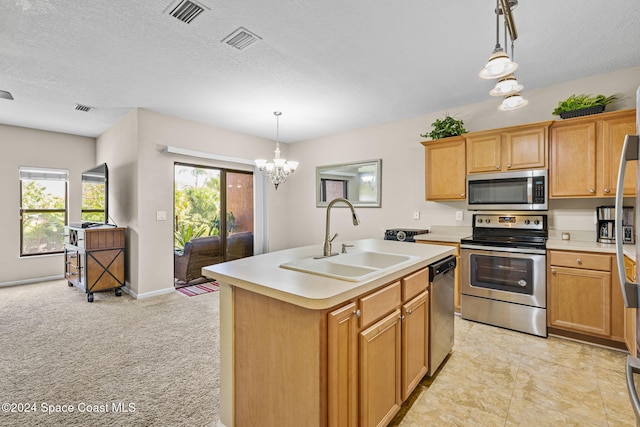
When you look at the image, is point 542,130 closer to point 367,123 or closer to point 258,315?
point 367,123

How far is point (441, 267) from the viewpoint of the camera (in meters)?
2.15

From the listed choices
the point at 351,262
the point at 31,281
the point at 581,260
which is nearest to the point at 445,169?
the point at 581,260

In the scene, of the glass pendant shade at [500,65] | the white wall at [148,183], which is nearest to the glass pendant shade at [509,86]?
the glass pendant shade at [500,65]

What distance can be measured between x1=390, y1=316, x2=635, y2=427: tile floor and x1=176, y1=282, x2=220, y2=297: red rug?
337 centimetres

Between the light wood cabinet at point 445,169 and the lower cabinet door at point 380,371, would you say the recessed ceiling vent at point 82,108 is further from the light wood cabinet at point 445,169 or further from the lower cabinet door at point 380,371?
the lower cabinet door at point 380,371

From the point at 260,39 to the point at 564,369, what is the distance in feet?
11.8

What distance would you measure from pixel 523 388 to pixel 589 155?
2275 millimetres

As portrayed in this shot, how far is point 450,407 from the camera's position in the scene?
1869 mm

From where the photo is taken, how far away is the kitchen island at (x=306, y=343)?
3.96ft

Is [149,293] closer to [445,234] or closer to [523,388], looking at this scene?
[445,234]

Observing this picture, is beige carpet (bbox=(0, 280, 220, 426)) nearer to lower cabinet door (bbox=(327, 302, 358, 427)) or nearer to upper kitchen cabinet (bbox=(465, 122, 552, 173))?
lower cabinet door (bbox=(327, 302, 358, 427))

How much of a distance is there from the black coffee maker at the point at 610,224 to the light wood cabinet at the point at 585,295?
1.32ft

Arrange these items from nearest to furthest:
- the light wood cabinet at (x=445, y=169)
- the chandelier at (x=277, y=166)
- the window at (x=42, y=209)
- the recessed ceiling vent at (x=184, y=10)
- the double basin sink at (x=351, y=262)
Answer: the double basin sink at (x=351, y=262), the recessed ceiling vent at (x=184, y=10), the light wood cabinet at (x=445, y=169), the chandelier at (x=277, y=166), the window at (x=42, y=209)

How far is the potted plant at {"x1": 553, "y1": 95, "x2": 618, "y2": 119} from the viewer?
110 inches
